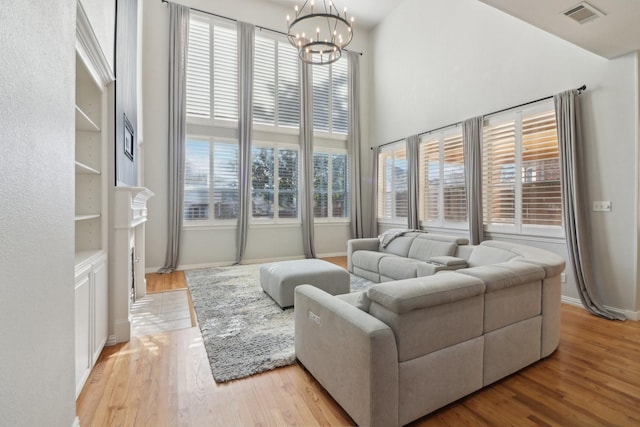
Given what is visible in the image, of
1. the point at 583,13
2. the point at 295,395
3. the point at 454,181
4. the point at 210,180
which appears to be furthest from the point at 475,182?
the point at 210,180

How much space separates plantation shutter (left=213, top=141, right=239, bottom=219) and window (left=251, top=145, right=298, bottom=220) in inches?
14.4

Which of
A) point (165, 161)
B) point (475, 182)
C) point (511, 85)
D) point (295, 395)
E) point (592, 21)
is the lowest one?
point (295, 395)

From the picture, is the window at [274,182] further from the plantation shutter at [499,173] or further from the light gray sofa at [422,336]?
the light gray sofa at [422,336]

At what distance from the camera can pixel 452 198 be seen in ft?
17.0

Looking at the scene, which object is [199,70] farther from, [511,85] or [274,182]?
[511,85]

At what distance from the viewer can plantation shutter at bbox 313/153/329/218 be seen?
689 centimetres

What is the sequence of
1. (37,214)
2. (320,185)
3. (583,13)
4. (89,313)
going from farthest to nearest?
(320,185) → (583,13) → (89,313) → (37,214)

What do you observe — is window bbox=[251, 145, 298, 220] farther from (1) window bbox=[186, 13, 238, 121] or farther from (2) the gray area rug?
(2) the gray area rug

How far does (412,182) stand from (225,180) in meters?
3.62

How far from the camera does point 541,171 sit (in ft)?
12.7

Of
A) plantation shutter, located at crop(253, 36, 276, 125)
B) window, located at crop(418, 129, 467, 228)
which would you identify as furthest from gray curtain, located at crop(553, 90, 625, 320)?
plantation shutter, located at crop(253, 36, 276, 125)

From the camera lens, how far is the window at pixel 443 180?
16.5 ft

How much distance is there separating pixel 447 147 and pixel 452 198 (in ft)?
2.92

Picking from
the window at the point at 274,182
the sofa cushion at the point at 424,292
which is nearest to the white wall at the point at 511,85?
the window at the point at 274,182
